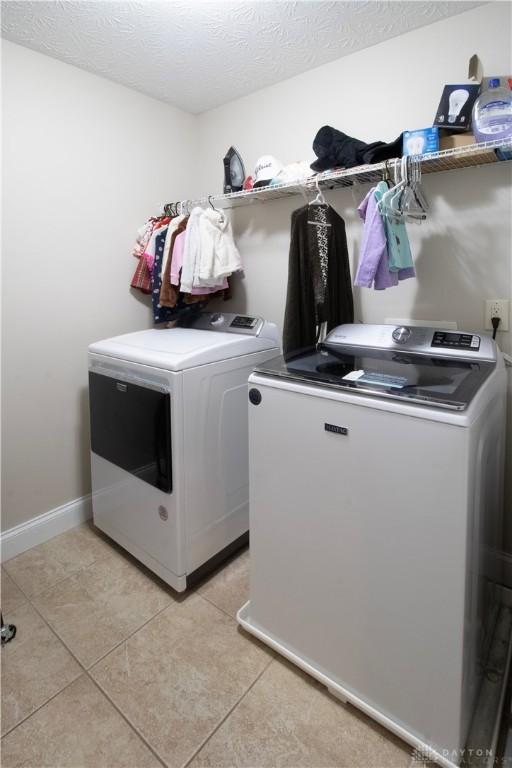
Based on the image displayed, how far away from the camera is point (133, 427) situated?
1.74m

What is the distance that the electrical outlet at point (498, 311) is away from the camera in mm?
1603

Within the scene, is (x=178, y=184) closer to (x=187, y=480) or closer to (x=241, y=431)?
(x=241, y=431)

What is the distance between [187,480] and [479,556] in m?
1.04

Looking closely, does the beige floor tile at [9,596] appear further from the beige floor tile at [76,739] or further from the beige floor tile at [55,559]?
the beige floor tile at [76,739]

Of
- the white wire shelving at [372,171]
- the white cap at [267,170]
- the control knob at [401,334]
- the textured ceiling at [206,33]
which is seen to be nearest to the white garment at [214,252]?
the white wire shelving at [372,171]

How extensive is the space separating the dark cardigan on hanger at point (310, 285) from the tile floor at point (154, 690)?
1.16 meters

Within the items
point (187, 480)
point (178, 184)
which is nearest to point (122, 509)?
point (187, 480)

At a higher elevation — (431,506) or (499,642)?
(431,506)

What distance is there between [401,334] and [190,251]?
3.66ft

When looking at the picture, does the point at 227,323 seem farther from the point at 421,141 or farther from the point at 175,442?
the point at 421,141

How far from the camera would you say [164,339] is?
6.24ft

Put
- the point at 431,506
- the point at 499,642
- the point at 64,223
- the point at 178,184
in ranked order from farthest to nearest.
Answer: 1. the point at 178,184
2. the point at 64,223
3. the point at 499,642
4. the point at 431,506

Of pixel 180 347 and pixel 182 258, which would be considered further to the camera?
pixel 182 258

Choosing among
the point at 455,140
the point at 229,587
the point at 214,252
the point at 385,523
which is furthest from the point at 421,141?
the point at 229,587
